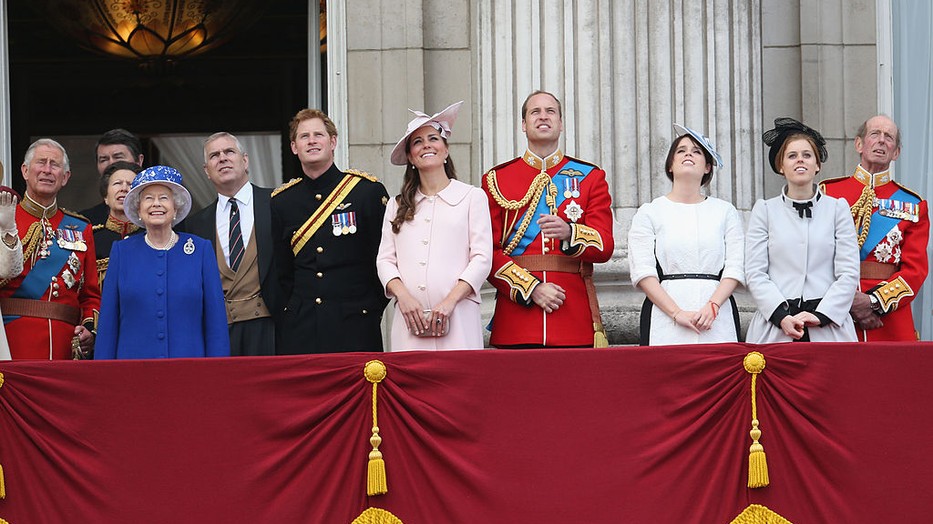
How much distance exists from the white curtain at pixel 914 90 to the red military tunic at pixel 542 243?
9.98ft

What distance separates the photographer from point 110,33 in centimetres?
1417

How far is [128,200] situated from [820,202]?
10.3 feet

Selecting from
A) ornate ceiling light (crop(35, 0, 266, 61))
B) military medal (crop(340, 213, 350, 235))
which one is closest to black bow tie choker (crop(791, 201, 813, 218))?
military medal (crop(340, 213, 350, 235))

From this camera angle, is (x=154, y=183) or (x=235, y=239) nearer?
(x=154, y=183)

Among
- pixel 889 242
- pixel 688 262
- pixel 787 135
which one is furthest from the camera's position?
pixel 889 242

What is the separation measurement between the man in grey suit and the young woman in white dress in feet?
5.79

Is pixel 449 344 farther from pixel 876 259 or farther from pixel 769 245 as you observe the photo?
pixel 876 259

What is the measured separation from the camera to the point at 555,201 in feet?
27.0

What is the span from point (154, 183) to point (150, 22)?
6.49m

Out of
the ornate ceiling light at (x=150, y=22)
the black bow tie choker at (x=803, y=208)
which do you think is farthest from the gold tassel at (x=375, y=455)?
the ornate ceiling light at (x=150, y=22)

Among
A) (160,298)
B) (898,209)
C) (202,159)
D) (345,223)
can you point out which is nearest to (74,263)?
(160,298)

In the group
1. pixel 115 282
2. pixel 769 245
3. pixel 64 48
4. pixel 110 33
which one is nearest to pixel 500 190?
pixel 769 245

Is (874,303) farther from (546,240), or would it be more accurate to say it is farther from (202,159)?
(202,159)

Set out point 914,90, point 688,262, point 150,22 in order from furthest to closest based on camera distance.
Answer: point 150,22 → point 914,90 → point 688,262
